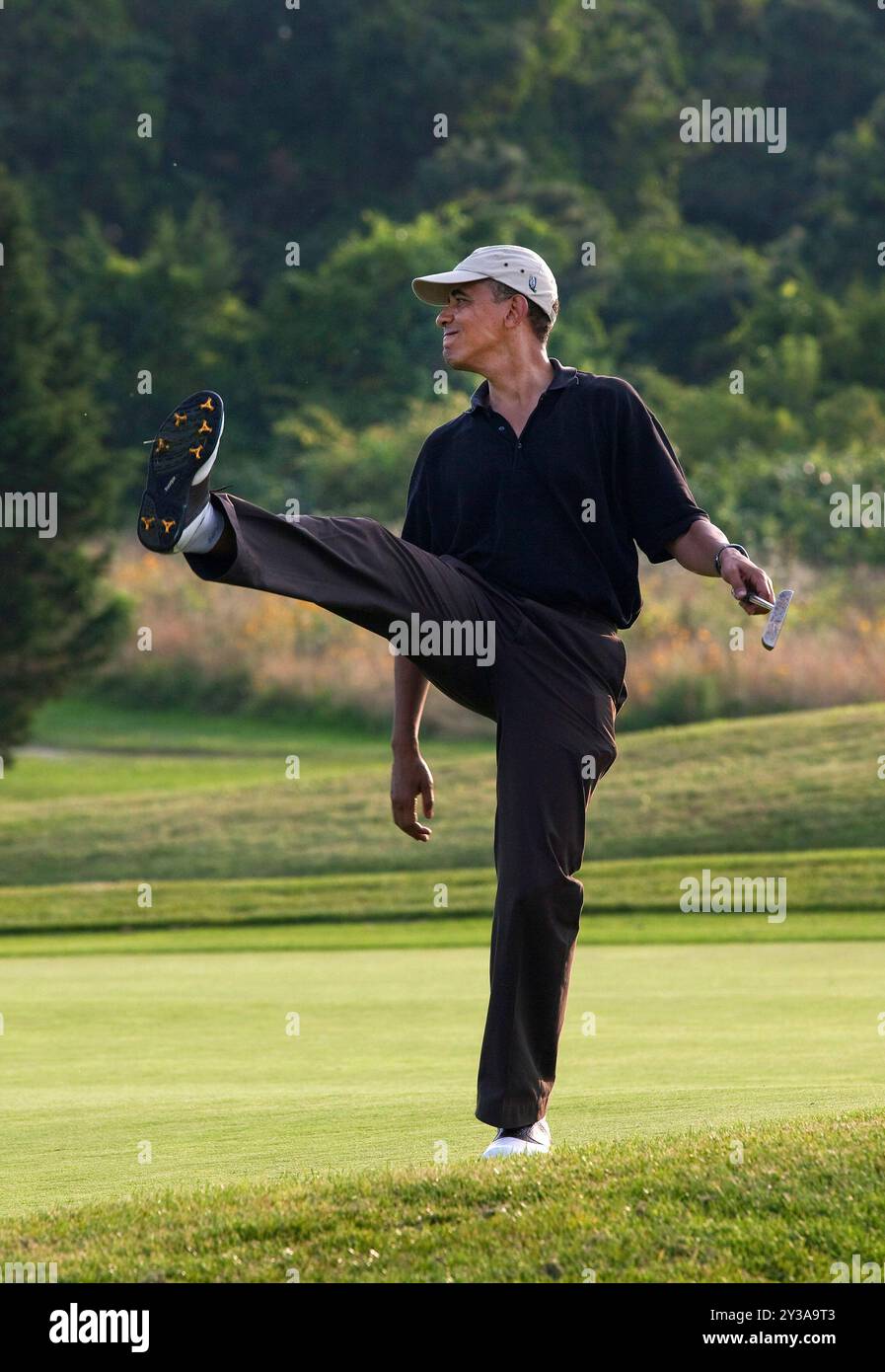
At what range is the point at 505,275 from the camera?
4.85 metres

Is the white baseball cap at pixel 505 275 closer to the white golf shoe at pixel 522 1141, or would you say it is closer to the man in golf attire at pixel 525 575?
the man in golf attire at pixel 525 575

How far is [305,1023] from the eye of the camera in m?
7.76

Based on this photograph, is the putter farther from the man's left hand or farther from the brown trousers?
the brown trousers

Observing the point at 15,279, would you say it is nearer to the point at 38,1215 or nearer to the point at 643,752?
the point at 643,752

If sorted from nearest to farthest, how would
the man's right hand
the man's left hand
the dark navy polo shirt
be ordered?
the man's left hand
the dark navy polo shirt
the man's right hand

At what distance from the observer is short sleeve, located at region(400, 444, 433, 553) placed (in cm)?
506

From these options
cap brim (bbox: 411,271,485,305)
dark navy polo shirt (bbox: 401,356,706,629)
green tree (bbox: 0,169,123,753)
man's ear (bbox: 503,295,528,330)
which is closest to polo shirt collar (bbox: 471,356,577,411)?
dark navy polo shirt (bbox: 401,356,706,629)

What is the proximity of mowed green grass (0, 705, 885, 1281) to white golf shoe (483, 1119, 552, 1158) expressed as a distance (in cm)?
12

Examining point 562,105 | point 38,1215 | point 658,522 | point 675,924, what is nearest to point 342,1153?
point 38,1215

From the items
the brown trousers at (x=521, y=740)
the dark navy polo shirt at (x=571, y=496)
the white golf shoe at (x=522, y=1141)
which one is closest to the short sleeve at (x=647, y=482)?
the dark navy polo shirt at (x=571, y=496)

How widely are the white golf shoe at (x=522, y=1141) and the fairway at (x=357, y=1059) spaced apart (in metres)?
0.15

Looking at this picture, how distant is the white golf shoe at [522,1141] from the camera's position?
4.53m
